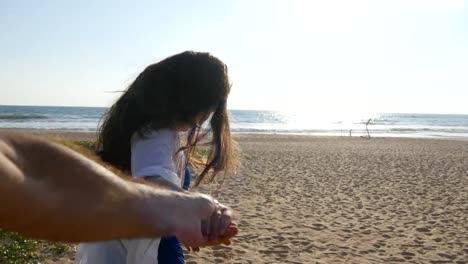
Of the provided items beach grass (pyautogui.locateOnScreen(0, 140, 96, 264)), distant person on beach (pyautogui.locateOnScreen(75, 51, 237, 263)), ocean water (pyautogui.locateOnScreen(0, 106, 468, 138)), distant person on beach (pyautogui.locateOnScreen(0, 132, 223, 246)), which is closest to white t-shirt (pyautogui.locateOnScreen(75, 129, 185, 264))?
distant person on beach (pyautogui.locateOnScreen(75, 51, 237, 263))

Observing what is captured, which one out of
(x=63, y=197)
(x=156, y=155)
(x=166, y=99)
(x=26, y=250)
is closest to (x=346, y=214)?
(x=26, y=250)

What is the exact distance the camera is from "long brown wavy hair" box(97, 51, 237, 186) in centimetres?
219

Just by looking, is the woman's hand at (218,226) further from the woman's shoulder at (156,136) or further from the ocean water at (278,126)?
the ocean water at (278,126)

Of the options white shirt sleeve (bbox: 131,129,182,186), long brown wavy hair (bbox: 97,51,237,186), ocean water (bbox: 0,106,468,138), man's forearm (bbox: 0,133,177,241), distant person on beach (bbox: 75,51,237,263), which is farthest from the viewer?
ocean water (bbox: 0,106,468,138)

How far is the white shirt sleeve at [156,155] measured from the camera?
198 cm

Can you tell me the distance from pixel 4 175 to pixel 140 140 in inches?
58.4

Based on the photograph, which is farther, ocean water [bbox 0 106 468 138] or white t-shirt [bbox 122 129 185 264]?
ocean water [bbox 0 106 468 138]

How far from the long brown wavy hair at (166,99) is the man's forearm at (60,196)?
4.35ft

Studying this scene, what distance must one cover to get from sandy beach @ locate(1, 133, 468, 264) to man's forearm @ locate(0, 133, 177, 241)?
5761mm

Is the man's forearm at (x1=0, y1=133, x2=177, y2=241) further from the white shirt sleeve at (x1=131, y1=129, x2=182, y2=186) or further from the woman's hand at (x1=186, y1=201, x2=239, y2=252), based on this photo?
the white shirt sleeve at (x1=131, y1=129, x2=182, y2=186)

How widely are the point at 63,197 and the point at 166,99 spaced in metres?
1.50

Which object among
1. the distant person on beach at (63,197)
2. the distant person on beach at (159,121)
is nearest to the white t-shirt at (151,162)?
the distant person on beach at (159,121)

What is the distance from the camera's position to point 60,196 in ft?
2.39

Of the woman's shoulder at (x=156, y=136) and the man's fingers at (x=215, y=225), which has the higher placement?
the woman's shoulder at (x=156, y=136)
